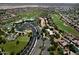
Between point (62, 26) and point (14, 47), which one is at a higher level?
point (62, 26)

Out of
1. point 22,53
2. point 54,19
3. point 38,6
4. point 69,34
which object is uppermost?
point 38,6

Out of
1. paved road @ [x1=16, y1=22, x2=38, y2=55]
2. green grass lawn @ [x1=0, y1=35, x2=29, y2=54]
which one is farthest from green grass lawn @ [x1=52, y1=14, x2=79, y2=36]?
green grass lawn @ [x1=0, y1=35, x2=29, y2=54]

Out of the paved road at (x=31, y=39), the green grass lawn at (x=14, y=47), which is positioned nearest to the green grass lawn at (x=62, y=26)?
the paved road at (x=31, y=39)

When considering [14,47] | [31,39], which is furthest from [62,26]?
[14,47]

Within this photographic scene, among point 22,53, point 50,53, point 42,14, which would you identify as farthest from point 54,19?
point 22,53

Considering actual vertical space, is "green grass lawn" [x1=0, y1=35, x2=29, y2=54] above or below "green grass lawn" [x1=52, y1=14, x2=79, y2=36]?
below

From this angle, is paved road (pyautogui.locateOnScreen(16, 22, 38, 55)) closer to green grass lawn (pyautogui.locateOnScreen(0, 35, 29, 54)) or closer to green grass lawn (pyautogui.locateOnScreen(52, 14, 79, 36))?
green grass lawn (pyautogui.locateOnScreen(0, 35, 29, 54))

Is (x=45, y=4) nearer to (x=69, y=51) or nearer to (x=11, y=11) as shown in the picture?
(x=11, y=11)

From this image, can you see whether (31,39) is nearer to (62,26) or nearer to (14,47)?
(14,47)
